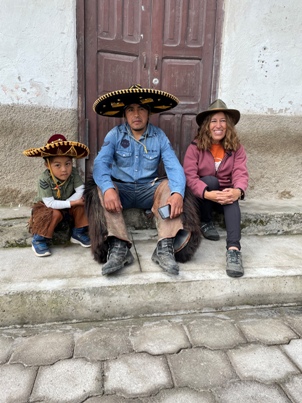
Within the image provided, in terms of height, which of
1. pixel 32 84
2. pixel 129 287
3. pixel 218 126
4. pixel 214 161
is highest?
pixel 32 84

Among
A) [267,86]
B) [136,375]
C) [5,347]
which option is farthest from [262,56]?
[5,347]

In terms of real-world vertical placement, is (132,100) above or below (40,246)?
above

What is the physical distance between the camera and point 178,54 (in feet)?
11.0

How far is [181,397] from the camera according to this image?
1422 mm

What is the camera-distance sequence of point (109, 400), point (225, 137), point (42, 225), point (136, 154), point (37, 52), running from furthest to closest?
point (37, 52) < point (225, 137) < point (136, 154) < point (42, 225) < point (109, 400)

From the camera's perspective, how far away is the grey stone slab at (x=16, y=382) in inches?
55.6

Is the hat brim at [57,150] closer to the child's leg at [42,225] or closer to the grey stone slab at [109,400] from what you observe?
A: the child's leg at [42,225]

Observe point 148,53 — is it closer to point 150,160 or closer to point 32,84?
point 32,84

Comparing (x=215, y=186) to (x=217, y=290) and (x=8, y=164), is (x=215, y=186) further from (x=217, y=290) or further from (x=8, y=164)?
(x=8, y=164)

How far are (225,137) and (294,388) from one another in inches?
77.0

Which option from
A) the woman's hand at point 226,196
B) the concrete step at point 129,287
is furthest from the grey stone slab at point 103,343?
the woman's hand at point 226,196

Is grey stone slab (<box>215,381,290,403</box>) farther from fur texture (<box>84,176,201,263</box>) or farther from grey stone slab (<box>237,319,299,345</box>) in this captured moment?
fur texture (<box>84,176,201,263</box>)

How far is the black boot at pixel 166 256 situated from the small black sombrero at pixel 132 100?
1.16m

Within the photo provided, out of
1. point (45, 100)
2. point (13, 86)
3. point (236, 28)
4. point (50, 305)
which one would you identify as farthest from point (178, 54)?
point (50, 305)
